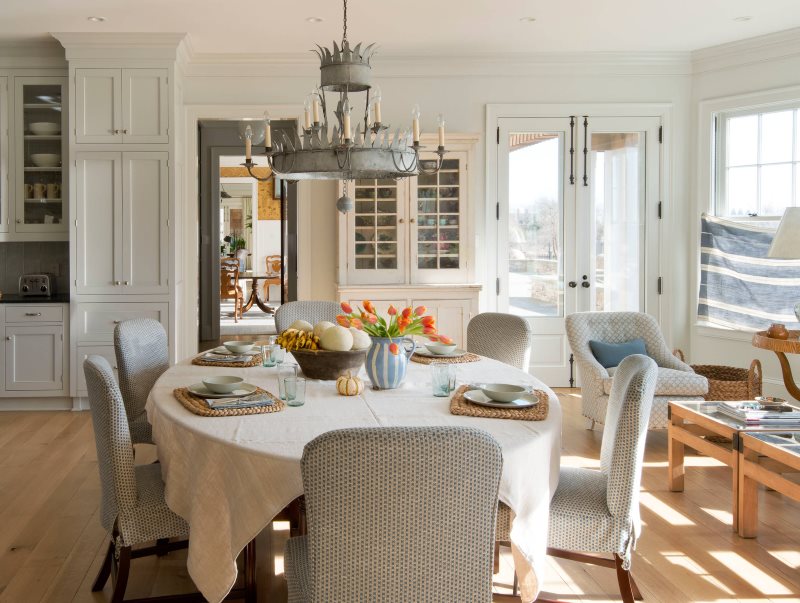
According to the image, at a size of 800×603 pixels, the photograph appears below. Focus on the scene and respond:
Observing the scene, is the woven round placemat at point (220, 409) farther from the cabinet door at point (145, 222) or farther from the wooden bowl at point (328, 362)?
the cabinet door at point (145, 222)

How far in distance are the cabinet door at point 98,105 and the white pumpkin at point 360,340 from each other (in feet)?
12.0

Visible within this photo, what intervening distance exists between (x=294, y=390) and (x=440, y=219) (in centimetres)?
388

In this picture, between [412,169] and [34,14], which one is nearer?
[412,169]

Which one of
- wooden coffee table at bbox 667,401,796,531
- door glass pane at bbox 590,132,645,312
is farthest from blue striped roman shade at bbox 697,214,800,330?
wooden coffee table at bbox 667,401,796,531

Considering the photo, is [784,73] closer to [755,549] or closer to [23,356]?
[755,549]

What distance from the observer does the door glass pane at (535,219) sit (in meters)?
6.67

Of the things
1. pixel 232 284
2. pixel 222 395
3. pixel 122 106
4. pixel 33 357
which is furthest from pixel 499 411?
pixel 232 284

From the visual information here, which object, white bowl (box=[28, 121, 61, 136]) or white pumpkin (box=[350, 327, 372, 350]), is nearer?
white pumpkin (box=[350, 327, 372, 350])

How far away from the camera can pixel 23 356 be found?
236 inches

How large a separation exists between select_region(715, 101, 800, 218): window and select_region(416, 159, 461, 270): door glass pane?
6.81 ft

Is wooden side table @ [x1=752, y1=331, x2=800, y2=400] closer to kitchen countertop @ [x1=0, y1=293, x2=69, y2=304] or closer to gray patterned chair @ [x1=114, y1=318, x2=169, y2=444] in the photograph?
gray patterned chair @ [x1=114, y1=318, x2=169, y2=444]

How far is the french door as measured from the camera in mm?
6645

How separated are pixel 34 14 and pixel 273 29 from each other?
1.54 m

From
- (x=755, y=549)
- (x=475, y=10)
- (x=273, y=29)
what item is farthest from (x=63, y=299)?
(x=755, y=549)
